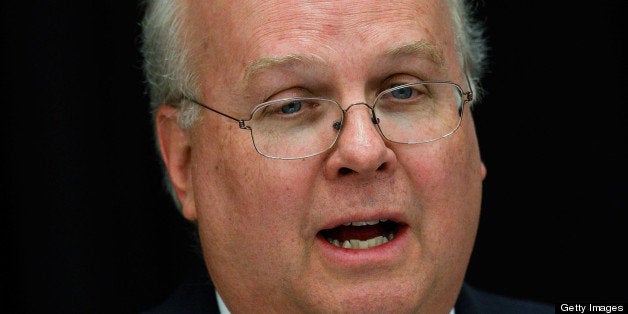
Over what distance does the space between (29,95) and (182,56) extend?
0.79 m

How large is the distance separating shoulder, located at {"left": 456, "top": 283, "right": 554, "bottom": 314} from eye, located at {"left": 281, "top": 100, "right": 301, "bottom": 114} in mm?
956

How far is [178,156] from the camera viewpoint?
110 inches

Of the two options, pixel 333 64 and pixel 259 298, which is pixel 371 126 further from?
pixel 259 298

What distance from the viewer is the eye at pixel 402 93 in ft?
8.37

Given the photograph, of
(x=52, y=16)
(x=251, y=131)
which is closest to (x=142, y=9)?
(x=52, y=16)

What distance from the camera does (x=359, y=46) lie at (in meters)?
2.45

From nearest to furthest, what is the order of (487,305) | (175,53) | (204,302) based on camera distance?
(175,53) < (204,302) < (487,305)

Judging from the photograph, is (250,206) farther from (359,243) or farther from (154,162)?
(154,162)

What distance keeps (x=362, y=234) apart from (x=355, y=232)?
19 mm

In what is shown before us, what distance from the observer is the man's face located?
95.3 inches

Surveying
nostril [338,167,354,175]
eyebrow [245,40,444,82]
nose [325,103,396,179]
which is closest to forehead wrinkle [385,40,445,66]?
eyebrow [245,40,444,82]

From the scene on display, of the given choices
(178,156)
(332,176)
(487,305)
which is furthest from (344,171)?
(487,305)

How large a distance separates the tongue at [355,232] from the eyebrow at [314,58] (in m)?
0.44

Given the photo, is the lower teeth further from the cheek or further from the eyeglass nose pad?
the eyeglass nose pad
